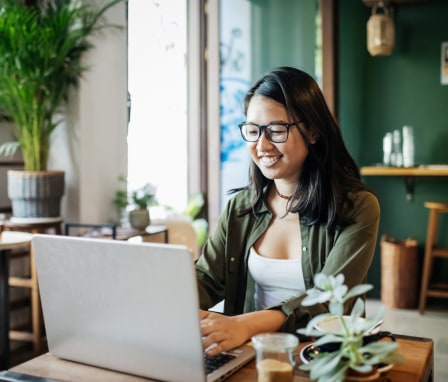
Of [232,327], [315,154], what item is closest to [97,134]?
[315,154]

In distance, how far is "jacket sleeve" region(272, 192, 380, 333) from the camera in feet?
4.75

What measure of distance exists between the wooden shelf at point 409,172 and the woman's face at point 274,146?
292cm

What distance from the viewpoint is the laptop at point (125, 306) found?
0.92 metres

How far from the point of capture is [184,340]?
95cm

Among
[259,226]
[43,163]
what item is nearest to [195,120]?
[43,163]

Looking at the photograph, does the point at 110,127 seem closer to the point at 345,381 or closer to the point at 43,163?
the point at 43,163

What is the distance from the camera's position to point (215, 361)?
1.11 metres

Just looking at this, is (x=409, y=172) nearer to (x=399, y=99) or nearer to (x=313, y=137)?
(x=399, y=99)

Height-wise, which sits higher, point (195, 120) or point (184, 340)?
point (195, 120)

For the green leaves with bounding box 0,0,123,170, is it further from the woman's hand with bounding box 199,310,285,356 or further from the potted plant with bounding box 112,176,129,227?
the woman's hand with bounding box 199,310,285,356

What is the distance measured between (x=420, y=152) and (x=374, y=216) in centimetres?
342

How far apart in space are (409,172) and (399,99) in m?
0.76

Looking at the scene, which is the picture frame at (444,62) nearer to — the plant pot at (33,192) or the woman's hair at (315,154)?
the plant pot at (33,192)

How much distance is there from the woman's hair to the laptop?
0.59m
